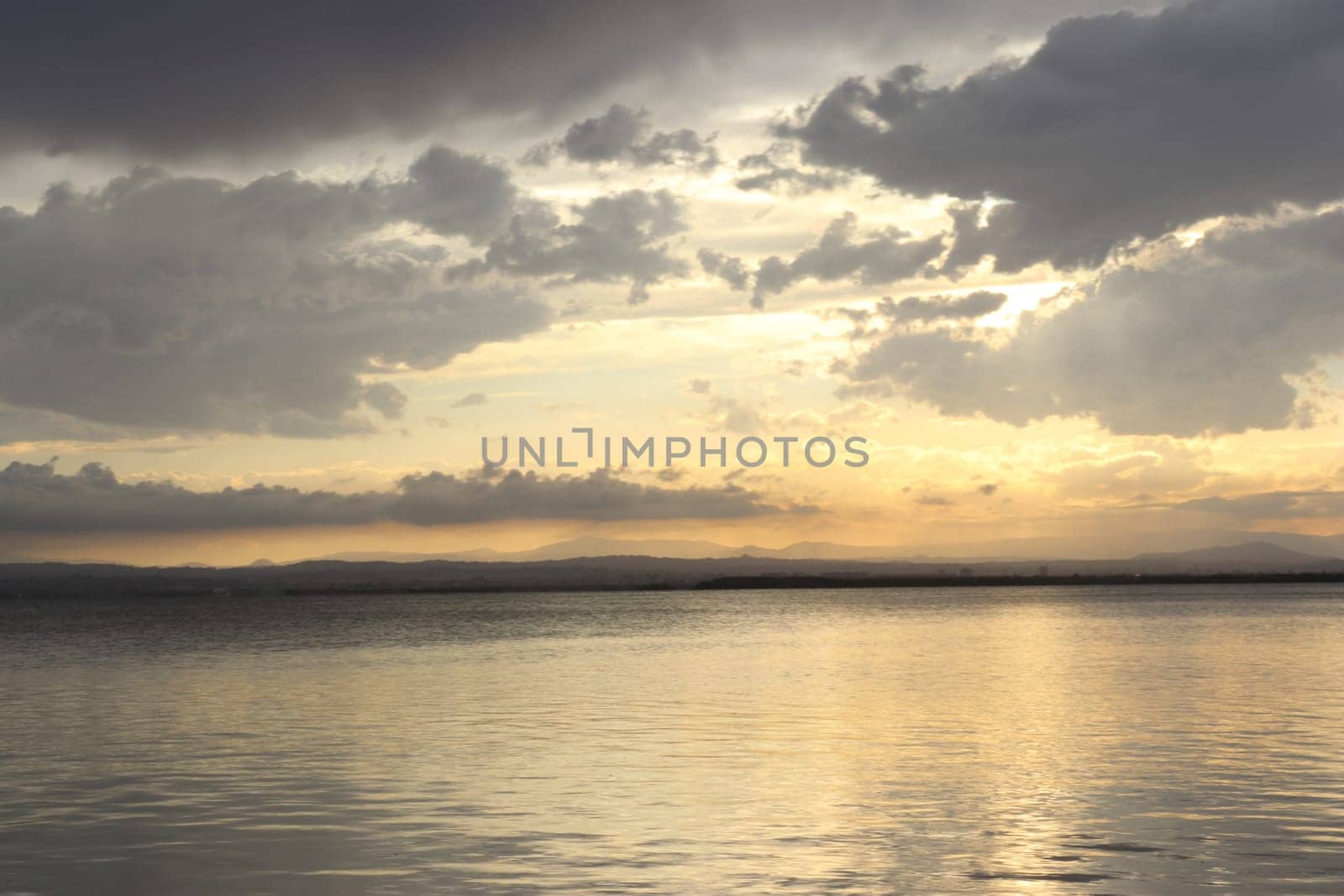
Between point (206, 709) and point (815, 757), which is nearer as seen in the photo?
point (815, 757)

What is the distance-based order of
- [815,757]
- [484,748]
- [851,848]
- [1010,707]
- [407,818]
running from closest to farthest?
[851,848]
[407,818]
[815,757]
[484,748]
[1010,707]

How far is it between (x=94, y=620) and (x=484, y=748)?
116810 mm

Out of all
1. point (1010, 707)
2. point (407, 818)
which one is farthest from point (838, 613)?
point (407, 818)

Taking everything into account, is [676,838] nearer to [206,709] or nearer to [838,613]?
[206,709]

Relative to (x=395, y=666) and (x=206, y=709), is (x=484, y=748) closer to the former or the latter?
(x=206, y=709)

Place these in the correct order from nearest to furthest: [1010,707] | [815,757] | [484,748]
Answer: [815,757], [484,748], [1010,707]

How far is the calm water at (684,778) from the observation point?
56.3ft

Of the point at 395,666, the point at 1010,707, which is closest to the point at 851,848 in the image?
the point at 1010,707

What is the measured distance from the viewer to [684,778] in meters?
24.8

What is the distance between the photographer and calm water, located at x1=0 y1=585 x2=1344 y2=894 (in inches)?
676

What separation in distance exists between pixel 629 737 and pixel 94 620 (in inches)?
4602

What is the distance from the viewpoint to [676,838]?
62.5 feet

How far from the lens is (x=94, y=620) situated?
132 metres

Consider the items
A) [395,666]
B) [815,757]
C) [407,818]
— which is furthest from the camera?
[395,666]
